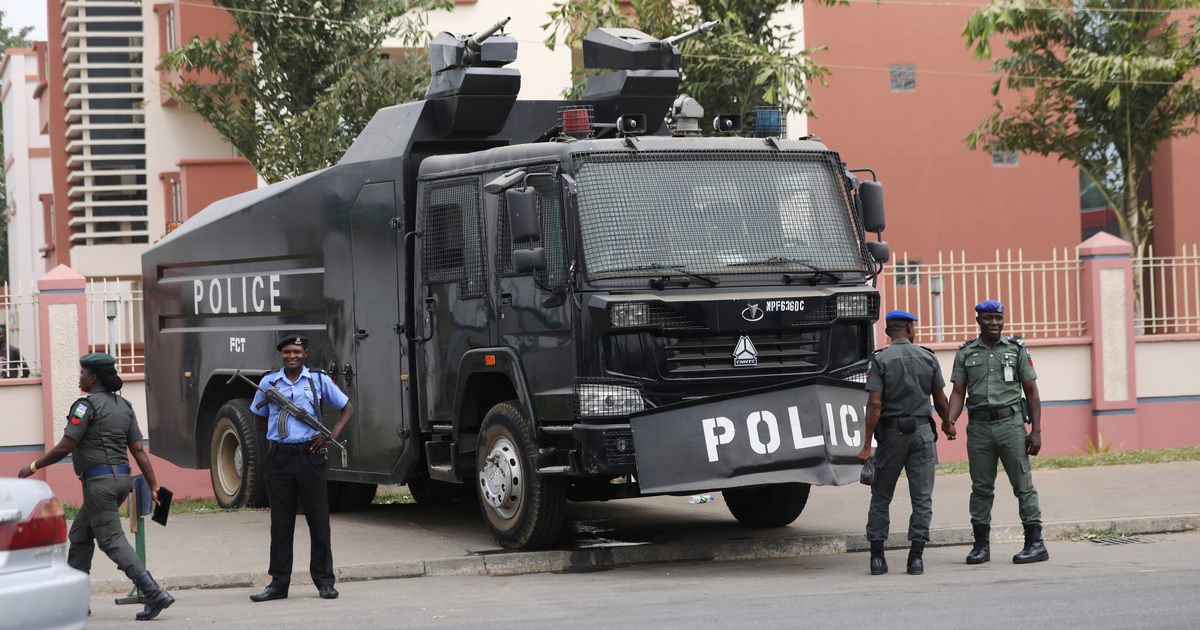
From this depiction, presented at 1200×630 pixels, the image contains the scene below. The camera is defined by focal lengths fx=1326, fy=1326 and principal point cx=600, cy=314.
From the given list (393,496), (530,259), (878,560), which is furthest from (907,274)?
(530,259)

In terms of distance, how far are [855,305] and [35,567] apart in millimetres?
5346

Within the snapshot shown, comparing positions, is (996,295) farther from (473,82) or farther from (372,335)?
(372,335)

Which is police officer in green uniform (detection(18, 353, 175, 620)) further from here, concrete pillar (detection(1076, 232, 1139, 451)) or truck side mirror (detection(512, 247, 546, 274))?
concrete pillar (detection(1076, 232, 1139, 451))

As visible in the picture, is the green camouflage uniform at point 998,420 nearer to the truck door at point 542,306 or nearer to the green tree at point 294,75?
the truck door at point 542,306

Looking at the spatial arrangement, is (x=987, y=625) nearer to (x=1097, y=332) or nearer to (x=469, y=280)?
(x=469, y=280)

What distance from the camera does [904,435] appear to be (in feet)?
27.3

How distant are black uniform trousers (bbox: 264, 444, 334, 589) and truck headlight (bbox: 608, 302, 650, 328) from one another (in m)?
1.96

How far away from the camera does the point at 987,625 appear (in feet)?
21.3

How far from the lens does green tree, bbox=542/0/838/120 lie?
15.4 meters

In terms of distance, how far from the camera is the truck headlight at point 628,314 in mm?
8148

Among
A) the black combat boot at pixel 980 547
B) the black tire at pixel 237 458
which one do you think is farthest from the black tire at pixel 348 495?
the black combat boot at pixel 980 547

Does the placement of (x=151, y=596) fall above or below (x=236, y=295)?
below

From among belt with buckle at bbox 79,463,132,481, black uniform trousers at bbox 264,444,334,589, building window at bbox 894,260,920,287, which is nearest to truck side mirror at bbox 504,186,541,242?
black uniform trousers at bbox 264,444,334,589

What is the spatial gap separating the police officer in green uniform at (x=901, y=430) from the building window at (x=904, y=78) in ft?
65.1
